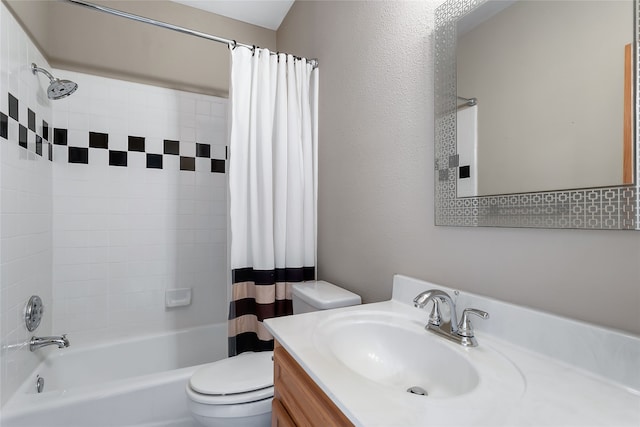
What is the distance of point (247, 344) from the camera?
5.41 ft

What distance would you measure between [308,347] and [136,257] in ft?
5.70

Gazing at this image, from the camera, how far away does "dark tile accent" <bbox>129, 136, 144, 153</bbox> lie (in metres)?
2.04

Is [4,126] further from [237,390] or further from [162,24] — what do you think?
[237,390]

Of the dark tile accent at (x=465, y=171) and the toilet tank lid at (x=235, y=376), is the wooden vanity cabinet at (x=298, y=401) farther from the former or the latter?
the dark tile accent at (x=465, y=171)

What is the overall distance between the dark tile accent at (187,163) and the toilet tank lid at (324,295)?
119 cm

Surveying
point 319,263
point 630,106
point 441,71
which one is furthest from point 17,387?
point 630,106

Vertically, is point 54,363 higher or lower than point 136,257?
lower

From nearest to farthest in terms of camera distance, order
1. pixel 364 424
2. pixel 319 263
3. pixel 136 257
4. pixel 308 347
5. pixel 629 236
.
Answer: pixel 364 424 → pixel 629 236 → pixel 308 347 → pixel 319 263 → pixel 136 257

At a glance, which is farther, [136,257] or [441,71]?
[136,257]

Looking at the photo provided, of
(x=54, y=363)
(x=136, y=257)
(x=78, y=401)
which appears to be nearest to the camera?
(x=78, y=401)

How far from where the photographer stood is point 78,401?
4.12ft

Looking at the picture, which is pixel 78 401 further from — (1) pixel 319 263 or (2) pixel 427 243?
(2) pixel 427 243

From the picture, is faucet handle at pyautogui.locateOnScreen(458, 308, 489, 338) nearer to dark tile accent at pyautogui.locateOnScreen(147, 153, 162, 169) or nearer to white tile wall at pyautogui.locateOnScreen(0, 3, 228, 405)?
white tile wall at pyautogui.locateOnScreen(0, 3, 228, 405)

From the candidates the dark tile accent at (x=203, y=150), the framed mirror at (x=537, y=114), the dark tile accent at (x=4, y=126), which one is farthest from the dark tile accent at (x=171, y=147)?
the framed mirror at (x=537, y=114)
